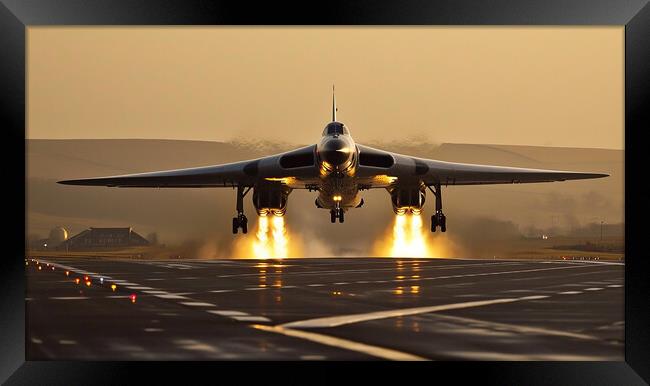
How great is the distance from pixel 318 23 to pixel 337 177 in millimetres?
21727

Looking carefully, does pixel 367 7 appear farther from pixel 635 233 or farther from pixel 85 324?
pixel 85 324

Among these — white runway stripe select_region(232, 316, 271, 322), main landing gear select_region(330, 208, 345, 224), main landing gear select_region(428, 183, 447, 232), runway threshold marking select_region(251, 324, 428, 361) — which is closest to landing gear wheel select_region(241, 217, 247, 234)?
main landing gear select_region(330, 208, 345, 224)

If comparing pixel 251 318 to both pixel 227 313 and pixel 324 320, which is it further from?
pixel 324 320

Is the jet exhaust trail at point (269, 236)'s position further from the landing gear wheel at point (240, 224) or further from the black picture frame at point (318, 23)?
the black picture frame at point (318, 23)

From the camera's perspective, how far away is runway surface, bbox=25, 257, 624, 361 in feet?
38.6

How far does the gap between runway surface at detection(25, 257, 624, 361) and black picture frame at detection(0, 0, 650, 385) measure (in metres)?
0.45

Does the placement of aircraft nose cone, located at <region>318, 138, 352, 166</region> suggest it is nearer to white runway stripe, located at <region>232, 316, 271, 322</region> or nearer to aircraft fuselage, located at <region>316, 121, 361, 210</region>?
aircraft fuselage, located at <region>316, 121, 361, 210</region>

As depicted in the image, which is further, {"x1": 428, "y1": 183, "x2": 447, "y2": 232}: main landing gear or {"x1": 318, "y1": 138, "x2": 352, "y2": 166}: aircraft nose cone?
{"x1": 428, "y1": 183, "x2": 447, "y2": 232}: main landing gear

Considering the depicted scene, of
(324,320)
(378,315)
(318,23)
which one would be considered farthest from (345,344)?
(318,23)

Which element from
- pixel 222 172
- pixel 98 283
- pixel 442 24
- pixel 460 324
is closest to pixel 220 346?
pixel 460 324

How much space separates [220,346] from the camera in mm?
12031

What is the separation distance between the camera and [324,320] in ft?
48.9

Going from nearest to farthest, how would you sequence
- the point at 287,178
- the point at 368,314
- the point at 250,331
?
the point at 250,331
the point at 368,314
the point at 287,178

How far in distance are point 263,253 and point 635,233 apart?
38511 millimetres
